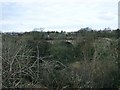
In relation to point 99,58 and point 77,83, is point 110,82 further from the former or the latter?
point 77,83

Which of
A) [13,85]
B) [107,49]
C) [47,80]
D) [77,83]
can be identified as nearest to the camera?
[13,85]

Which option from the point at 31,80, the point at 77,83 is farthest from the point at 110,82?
the point at 31,80

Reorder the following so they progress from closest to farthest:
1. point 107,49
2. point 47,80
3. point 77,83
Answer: point 47,80, point 77,83, point 107,49

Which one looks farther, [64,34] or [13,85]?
[64,34]

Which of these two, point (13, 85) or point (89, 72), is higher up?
point (13, 85)

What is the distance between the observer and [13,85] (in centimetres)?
287

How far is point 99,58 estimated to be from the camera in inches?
272

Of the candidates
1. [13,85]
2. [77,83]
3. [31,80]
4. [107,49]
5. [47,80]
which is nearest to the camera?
[13,85]

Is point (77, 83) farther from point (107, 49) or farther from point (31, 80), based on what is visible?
point (31, 80)

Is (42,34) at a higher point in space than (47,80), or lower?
higher

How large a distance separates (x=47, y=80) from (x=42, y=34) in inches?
65.2

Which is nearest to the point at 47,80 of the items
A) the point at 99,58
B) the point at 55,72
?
the point at 55,72

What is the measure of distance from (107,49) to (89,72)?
1191 mm

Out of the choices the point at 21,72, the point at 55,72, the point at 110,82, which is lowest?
the point at 110,82
